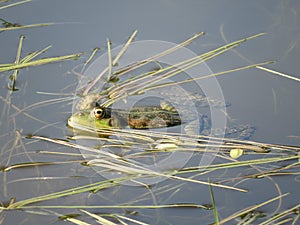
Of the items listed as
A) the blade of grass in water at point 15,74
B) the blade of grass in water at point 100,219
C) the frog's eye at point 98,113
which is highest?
the blade of grass in water at point 15,74

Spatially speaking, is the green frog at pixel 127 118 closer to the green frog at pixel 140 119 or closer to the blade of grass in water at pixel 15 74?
the green frog at pixel 140 119

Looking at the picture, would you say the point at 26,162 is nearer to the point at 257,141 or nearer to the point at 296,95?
the point at 257,141

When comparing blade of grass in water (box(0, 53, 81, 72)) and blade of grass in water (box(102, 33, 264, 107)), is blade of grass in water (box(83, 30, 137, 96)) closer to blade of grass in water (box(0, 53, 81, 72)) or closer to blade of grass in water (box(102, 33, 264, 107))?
blade of grass in water (box(102, 33, 264, 107))

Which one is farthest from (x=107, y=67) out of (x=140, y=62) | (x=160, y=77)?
(x=160, y=77)

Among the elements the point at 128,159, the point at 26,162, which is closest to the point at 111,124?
the point at 128,159

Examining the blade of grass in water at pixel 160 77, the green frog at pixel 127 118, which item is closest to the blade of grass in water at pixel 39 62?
the blade of grass in water at pixel 160 77

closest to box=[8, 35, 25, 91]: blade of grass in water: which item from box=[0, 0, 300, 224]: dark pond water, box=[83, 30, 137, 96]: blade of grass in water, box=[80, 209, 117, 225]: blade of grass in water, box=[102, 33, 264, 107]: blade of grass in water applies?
box=[0, 0, 300, 224]: dark pond water

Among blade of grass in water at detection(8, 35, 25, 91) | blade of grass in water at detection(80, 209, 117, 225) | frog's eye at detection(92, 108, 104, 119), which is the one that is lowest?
blade of grass in water at detection(80, 209, 117, 225)

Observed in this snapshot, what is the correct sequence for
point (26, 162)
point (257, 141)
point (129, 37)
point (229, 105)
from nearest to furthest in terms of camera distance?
point (26, 162)
point (257, 141)
point (229, 105)
point (129, 37)
